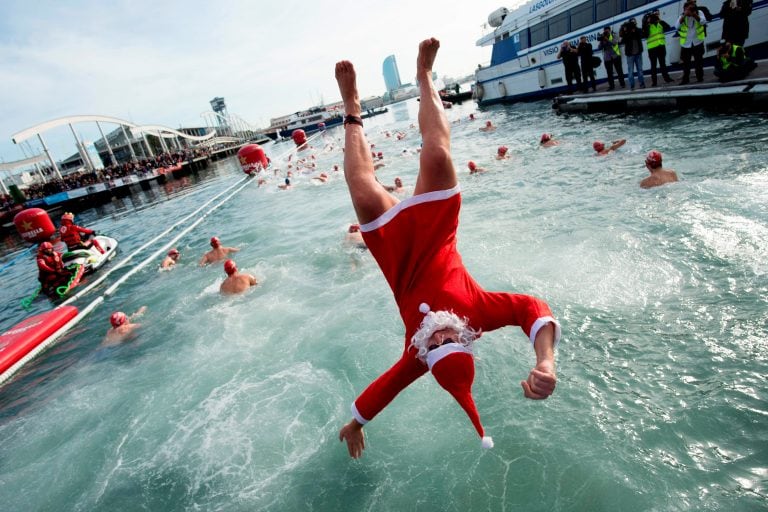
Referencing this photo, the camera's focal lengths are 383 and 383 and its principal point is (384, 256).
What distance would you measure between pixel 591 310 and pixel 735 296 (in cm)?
130

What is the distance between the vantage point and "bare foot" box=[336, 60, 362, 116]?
2.21 m

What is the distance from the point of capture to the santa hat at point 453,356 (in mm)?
1552

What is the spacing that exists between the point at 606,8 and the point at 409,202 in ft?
72.2

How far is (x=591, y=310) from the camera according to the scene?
4.34 m

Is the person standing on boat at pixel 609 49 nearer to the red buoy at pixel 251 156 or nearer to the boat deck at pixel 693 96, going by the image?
the boat deck at pixel 693 96

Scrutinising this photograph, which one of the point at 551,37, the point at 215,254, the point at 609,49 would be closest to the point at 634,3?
the point at 609,49

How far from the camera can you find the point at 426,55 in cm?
211

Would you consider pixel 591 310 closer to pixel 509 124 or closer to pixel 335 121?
pixel 509 124

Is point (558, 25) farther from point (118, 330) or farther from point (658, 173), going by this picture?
point (118, 330)

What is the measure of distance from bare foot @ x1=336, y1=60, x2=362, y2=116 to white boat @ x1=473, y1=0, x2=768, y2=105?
54.0 feet

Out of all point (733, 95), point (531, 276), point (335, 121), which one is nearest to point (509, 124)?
point (733, 95)

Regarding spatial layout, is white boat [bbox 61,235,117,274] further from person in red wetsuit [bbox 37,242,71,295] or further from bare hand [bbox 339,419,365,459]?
bare hand [bbox 339,419,365,459]

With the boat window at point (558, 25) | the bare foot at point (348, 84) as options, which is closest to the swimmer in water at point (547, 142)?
the bare foot at point (348, 84)

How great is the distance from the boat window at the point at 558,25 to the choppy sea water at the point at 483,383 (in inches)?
601
